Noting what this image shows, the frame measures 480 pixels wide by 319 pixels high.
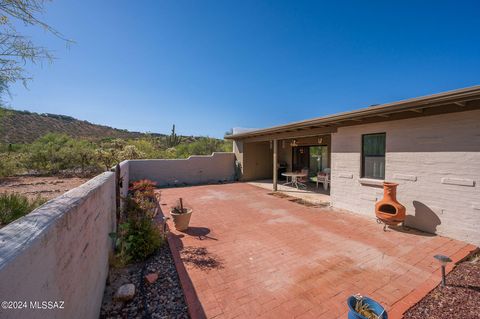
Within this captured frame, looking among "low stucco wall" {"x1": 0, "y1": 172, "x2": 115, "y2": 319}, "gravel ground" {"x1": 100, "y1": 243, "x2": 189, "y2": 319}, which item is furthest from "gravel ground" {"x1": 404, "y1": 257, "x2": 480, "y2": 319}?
"low stucco wall" {"x1": 0, "y1": 172, "x2": 115, "y2": 319}

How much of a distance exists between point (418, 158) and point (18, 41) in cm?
813

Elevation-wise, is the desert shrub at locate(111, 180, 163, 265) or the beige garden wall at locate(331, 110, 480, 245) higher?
the beige garden wall at locate(331, 110, 480, 245)

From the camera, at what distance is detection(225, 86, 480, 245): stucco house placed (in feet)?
14.6

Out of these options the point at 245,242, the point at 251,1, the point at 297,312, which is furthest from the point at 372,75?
the point at 297,312

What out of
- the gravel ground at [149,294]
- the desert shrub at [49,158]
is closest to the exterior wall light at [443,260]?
the gravel ground at [149,294]

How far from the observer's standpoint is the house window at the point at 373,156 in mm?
6117

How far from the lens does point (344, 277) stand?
3436 mm

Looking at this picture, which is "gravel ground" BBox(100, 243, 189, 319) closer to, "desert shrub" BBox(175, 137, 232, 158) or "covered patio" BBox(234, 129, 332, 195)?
"covered patio" BBox(234, 129, 332, 195)

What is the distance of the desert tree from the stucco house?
671cm

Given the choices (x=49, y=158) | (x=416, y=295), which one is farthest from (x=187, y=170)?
(x=416, y=295)

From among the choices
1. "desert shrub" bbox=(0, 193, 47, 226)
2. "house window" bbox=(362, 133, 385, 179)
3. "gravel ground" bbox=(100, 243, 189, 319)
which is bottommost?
"gravel ground" bbox=(100, 243, 189, 319)

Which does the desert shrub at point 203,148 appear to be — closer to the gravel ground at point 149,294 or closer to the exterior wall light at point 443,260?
the gravel ground at point 149,294

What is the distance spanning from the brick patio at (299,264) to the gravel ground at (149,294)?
0.19m

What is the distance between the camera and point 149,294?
3039 millimetres
